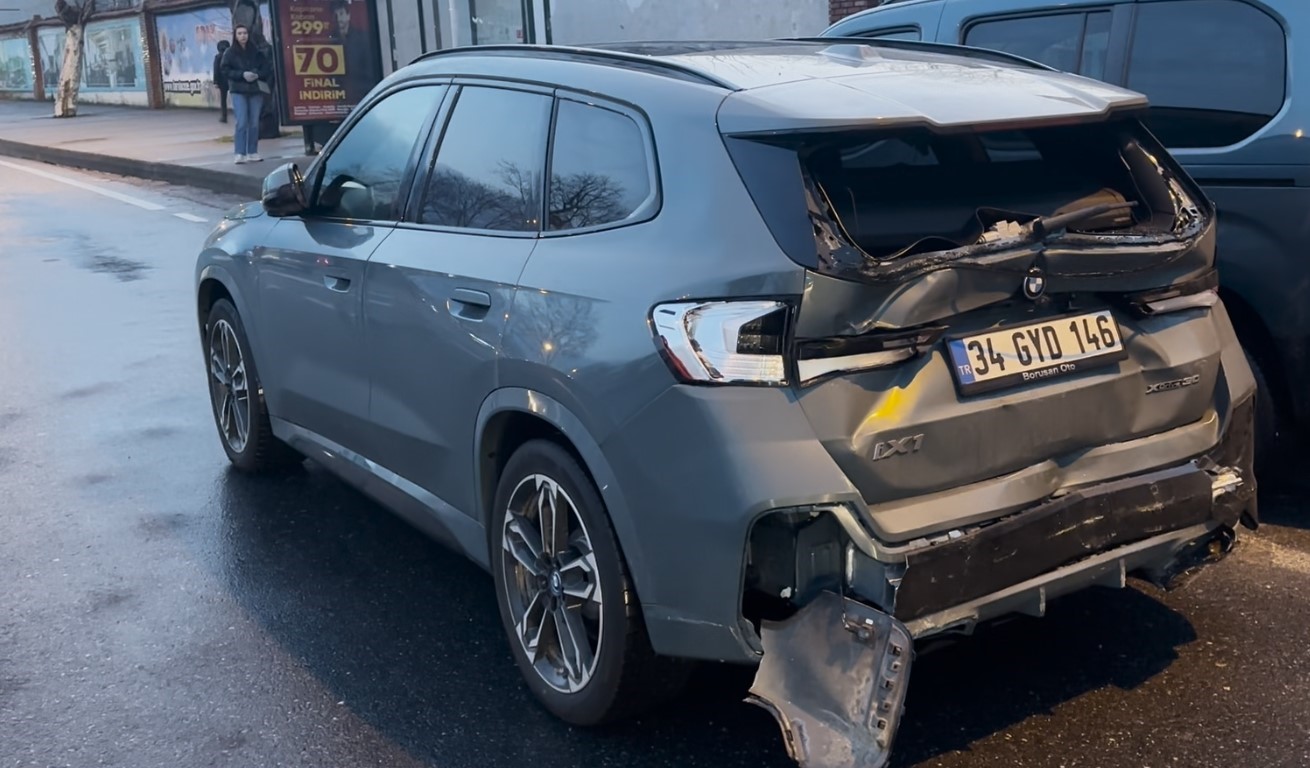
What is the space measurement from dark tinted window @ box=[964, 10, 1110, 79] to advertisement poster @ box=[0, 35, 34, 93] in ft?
146

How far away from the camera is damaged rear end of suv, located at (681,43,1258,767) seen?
2.98m

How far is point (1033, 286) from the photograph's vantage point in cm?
321

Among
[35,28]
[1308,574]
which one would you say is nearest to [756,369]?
[1308,574]

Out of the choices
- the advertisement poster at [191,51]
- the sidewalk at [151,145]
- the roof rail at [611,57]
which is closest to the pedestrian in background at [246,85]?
the sidewalk at [151,145]

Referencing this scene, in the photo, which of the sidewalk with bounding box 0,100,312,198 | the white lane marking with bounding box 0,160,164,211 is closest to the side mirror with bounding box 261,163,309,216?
the sidewalk with bounding box 0,100,312,198

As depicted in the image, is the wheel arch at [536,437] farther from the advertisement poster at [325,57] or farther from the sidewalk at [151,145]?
the advertisement poster at [325,57]

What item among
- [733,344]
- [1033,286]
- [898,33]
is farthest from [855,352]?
[898,33]

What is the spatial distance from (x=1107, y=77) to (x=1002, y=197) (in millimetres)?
1944

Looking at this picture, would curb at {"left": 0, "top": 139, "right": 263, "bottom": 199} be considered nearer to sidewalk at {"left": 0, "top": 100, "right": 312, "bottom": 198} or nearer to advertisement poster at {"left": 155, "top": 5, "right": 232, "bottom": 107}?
sidewalk at {"left": 0, "top": 100, "right": 312, "bottom": 198}

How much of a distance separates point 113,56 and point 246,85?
2160 cm

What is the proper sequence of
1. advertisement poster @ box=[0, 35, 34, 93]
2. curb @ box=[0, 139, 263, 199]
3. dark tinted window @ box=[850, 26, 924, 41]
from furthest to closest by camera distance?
advertisement poster @ box=[0, 35, 34, 93]
curb @ box=[0, 139, 263, 199]
dark tinted window @ box=[850, 26, 924, 41]

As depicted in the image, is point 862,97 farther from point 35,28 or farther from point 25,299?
point 35,28

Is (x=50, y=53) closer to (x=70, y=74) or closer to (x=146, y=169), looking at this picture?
(x=70, y=74)

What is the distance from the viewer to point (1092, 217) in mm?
3502
